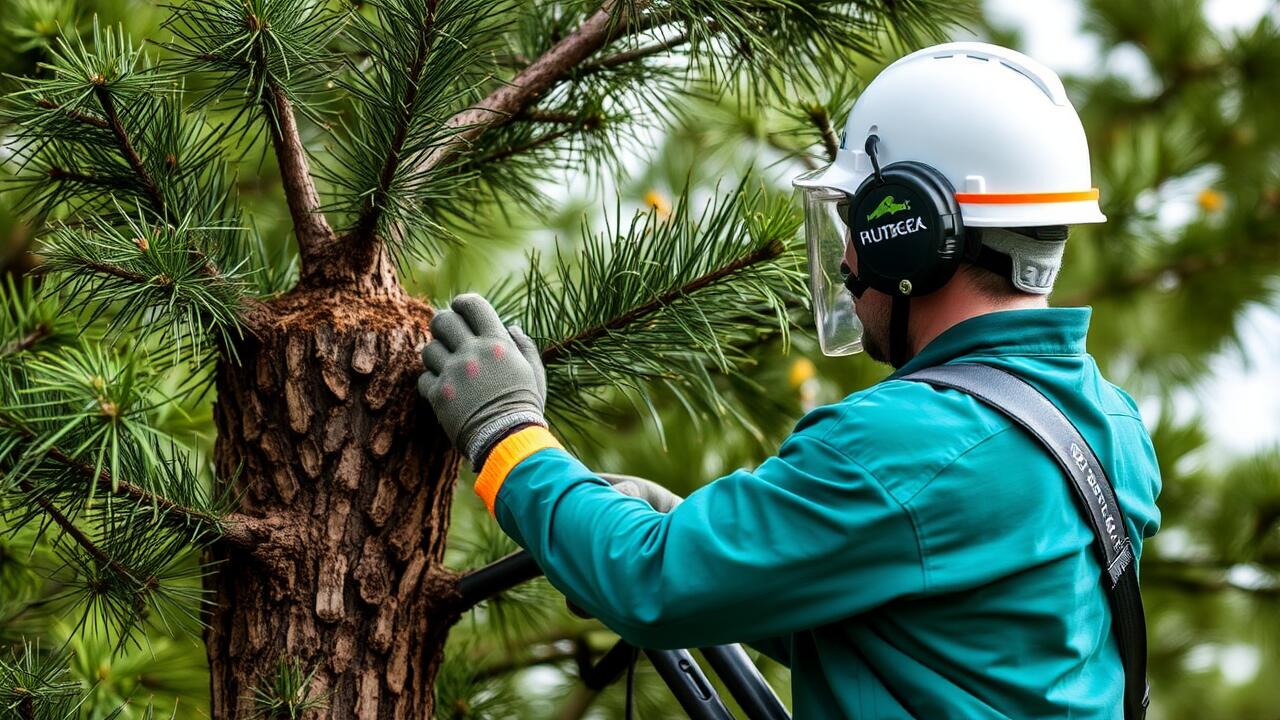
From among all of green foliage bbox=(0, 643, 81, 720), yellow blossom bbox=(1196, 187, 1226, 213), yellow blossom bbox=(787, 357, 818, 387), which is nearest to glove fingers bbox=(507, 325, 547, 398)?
green foliage bbox=(0, 643, 81, 720)

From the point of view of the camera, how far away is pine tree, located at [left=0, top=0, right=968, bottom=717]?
4.01ft

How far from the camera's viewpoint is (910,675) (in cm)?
119

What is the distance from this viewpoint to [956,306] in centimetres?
133

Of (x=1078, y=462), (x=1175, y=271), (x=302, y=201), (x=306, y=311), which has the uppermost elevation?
(x=302, y=201)

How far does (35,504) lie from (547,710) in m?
1.90

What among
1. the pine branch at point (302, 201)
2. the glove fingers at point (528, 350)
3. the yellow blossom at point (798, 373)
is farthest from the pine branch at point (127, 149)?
the yellow blossom at point (798, 373)

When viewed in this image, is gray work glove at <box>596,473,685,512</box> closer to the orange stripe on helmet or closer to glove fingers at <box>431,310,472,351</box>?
glove fingers at <box>431,310,472,351</box>

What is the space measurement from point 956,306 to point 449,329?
0.56m

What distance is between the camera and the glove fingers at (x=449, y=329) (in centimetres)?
137

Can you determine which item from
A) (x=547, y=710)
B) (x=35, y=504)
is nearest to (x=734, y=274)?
(x=35, y=504)

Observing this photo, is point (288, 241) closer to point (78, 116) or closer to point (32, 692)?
point (78, 116)

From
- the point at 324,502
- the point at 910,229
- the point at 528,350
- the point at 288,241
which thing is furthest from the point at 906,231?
the point at 288,241

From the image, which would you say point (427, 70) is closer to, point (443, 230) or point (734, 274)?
point (443, 230)

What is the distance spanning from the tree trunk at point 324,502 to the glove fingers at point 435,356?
44mm
